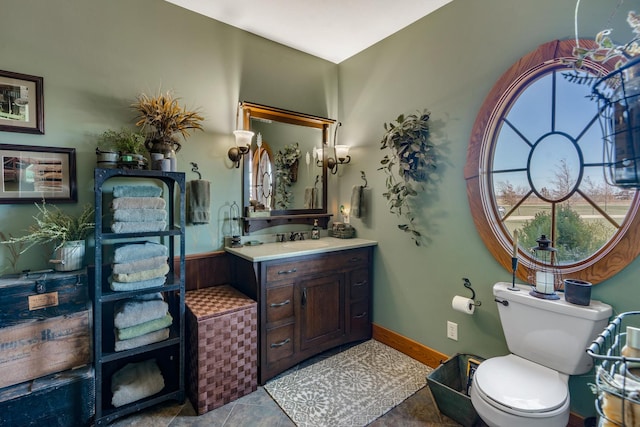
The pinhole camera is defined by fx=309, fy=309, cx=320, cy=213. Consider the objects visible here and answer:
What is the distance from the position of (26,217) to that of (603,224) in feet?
10.7

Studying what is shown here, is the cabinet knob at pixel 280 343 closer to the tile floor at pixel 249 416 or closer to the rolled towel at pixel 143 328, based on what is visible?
the tile floor at pixel 249 416

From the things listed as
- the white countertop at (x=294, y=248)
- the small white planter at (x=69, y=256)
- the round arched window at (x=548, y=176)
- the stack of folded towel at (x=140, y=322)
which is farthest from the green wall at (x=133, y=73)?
the round arched window at (x=548, y=176)

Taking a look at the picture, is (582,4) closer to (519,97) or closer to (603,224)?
(519,97)

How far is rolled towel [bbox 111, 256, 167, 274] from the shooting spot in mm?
1753

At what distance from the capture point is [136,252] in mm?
1797

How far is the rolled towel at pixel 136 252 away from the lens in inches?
68.9

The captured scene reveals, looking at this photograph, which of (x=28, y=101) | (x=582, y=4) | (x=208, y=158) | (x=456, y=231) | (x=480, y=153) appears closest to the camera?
(x=582, y=4)

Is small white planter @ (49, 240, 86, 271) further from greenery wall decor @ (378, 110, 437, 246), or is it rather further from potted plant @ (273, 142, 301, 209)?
greenery wall decor @ (378, 110, 437, 246)

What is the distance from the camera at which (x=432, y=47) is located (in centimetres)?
236

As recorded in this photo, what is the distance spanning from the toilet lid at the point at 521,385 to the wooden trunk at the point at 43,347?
6.94 feet

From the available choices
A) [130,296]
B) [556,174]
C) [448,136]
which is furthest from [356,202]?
[130,296]

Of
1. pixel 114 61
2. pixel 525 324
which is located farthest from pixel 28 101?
pixel 525 324

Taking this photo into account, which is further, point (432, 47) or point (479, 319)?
point (432, 47)

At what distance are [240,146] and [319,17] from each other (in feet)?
3.88
